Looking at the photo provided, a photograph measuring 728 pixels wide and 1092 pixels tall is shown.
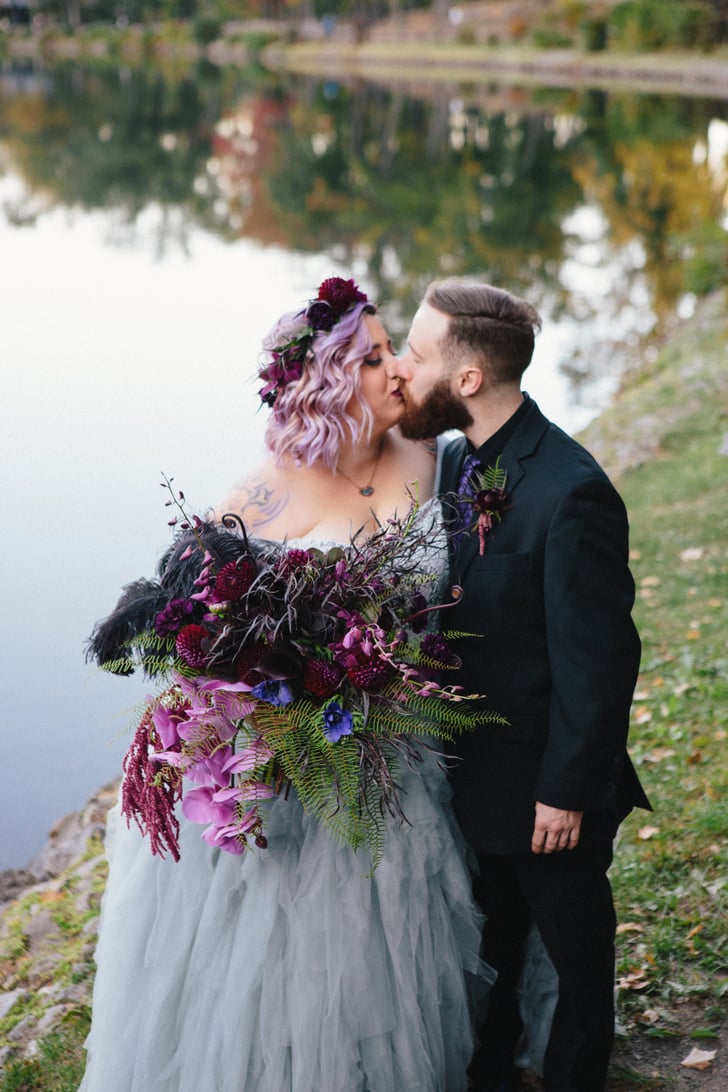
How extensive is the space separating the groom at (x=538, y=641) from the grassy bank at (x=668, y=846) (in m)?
0.67

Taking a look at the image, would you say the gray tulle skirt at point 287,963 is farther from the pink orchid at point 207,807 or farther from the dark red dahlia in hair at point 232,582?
the dark red dahlia in hair at point 232,582

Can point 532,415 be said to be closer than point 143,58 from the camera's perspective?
Yes

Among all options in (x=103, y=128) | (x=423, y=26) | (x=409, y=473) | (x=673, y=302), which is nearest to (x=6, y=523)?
(x=409, y=473)

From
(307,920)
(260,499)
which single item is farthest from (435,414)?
(307,920)

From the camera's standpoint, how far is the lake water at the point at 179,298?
886cm

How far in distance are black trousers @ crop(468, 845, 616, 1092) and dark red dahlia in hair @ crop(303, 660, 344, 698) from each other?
0.83m

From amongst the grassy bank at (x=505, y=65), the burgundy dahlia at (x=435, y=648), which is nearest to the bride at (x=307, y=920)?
the burgundy dahlia at (x=435, y=648)

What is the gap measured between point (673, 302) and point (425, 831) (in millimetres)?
15597

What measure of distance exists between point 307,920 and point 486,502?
118 cm

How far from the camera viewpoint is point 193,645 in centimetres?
270

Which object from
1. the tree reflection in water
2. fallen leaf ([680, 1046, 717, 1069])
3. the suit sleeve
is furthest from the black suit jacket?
the tree reflection in water

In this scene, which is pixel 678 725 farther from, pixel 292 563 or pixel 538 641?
pixel 292 563

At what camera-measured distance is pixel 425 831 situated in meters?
3.12

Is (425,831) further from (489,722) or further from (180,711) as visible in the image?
(180,711)
